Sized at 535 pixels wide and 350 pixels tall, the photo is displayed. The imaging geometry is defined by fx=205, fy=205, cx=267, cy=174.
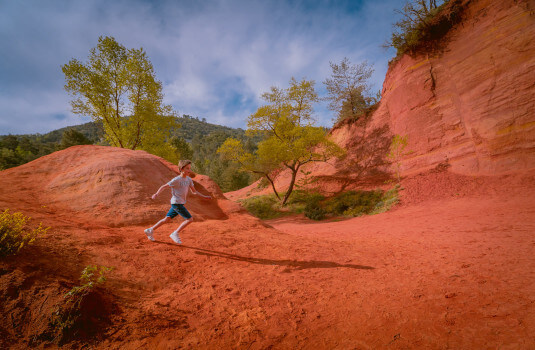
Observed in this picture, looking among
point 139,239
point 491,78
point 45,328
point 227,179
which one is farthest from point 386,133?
point 227,179

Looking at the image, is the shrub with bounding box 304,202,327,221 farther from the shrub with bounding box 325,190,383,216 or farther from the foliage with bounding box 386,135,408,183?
the foliage with bounding box 386,135,408,183

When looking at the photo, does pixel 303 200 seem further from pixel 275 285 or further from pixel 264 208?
pixel 275 285

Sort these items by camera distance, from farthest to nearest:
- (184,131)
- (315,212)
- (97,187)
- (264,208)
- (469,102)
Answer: (184,131)
(264,208)
(315,212)
(469,102)
(97,187)

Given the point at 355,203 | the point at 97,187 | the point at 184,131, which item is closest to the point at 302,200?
the point at 355,203

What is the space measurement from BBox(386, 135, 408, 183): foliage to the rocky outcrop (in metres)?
0.36

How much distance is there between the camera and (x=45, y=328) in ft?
6.40

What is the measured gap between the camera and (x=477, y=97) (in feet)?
38.8

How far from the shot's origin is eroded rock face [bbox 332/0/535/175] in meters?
10.4

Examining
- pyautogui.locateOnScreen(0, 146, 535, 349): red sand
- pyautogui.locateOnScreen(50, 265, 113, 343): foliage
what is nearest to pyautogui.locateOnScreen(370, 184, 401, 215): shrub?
pyautogui.locateOnScreen(0, 146, 535, 349): red sand

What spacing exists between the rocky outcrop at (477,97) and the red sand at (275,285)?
656 cm

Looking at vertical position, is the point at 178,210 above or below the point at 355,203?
above

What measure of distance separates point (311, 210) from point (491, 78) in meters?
12.5

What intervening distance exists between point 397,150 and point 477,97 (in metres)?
4.96

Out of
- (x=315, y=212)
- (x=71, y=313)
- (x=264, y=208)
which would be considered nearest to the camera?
(x=71, y=313)
